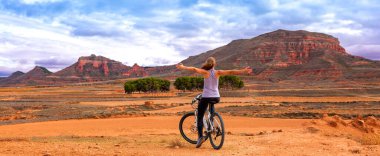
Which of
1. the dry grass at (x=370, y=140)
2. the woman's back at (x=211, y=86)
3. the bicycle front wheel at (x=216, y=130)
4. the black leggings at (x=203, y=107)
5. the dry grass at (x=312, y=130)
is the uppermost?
the woman's back at (x=211, y=86)

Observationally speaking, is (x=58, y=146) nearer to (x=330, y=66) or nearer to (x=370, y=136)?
(x=370, y=136)

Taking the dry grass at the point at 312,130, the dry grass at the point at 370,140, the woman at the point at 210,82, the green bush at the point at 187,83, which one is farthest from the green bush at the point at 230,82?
the woman at the point at 210,82

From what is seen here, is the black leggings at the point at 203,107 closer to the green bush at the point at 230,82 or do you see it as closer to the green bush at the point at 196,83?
the green bush at the point at 196,83

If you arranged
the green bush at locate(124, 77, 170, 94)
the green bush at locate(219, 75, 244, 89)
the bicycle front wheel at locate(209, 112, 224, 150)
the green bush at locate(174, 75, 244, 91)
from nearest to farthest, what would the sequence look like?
the bicycle front wheel at locate(209, 112, 224, 150)
the green bush at locate(124, 77, 170, 94)
the green bush at locate(174, 75, 244, 91)
the green bush at locate(219, 75, 244, 89)

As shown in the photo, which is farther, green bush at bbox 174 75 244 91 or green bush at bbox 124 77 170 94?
green bush at bbox 174 75 244 91

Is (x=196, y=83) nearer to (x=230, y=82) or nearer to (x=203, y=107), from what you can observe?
(x=230, y=82)

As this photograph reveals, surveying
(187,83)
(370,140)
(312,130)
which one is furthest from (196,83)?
(370,140)

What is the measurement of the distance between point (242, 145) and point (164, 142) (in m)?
2.38

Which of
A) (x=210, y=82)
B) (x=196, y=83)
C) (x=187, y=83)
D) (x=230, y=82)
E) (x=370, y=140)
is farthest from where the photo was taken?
(x=230, y=82)

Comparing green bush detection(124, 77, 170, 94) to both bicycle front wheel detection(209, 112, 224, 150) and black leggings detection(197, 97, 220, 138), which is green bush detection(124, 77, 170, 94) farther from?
bicycle front wheel detection(209, 112, 224, 150)

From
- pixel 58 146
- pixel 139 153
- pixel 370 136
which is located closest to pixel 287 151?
pixel 139 153

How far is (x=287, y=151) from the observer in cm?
971

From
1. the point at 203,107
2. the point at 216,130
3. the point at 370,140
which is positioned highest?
the point at 203,107

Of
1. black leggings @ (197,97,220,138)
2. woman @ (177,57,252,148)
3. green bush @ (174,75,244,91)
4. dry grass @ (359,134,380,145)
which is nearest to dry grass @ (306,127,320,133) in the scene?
dry grass @ (359,134,380,145)
